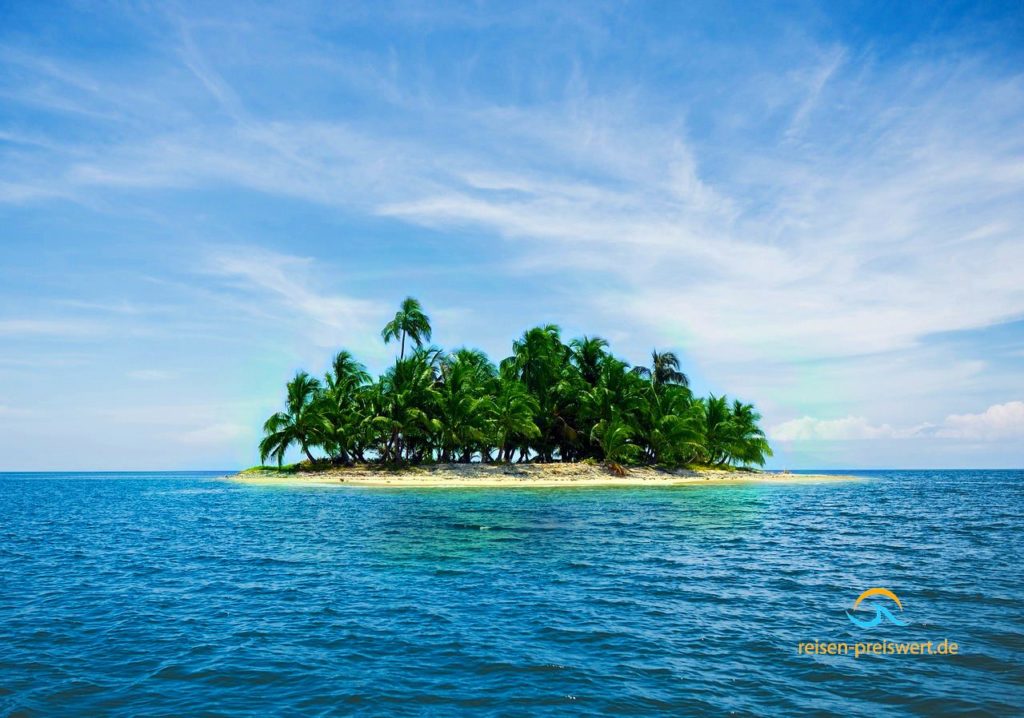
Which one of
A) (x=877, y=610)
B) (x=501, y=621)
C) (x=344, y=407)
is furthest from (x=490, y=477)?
(x=877, y=610)

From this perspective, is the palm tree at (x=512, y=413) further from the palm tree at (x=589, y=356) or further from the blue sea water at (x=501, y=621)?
the blue sea water at (x=501, y=621)

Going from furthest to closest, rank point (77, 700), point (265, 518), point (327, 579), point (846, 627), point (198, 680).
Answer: point (265, 518) → point (327, 579) → point (846, 627) → point (198, 680) → point (77, 700)

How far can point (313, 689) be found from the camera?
8.68 meters

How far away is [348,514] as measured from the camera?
105 ft

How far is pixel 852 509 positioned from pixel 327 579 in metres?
34.3

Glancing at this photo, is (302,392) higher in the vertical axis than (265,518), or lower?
higher

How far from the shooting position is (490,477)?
61.0 meters

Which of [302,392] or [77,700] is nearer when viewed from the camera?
[77,700]

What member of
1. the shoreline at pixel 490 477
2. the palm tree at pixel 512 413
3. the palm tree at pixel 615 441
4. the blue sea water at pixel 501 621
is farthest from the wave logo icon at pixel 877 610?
the palm tree at pixel 615 441

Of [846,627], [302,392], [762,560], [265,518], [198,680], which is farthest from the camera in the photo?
[302,392]

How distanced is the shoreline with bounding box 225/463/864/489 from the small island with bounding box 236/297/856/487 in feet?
0.70

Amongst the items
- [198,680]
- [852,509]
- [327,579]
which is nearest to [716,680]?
[198,680]

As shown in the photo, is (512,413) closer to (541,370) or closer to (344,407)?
(541,370)

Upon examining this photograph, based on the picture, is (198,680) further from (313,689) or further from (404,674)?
(404,674)
